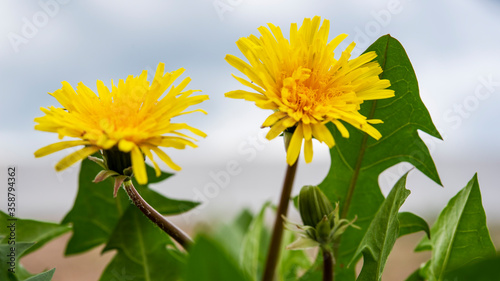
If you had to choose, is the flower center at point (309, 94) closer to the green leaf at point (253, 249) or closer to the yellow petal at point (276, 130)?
the yellow petal at point (276, 130)

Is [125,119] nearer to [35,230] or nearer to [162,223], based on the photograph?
[162,223]

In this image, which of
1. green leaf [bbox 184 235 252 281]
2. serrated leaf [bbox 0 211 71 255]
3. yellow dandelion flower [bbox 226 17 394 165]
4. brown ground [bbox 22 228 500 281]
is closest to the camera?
green leaf [bbox 184 235 252 281]

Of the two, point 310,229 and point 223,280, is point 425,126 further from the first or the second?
point 223,280

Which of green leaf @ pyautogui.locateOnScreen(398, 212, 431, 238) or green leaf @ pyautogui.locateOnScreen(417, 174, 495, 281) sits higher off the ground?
green leaf @ pyautogui.locateOnScreen(398, 212, 431, 238)

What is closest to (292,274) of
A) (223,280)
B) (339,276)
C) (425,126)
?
(339,276)

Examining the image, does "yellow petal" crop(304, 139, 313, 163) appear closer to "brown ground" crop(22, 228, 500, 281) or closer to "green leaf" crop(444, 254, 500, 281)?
"green leaf" crop(444, 254, 500, 281)

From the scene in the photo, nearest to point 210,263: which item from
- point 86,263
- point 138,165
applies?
point 138,165

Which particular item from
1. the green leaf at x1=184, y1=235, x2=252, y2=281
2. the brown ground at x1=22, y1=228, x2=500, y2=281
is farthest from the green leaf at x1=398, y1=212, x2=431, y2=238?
the brown ground at x1=22, y1=228, x2=500, y2=281
